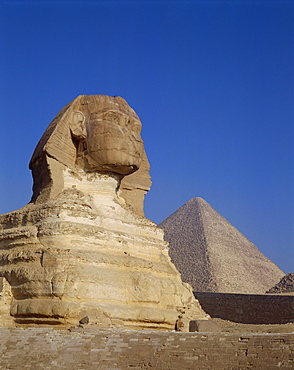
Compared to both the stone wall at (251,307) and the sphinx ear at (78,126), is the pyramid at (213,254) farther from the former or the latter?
the sphinx ear at (78,126)

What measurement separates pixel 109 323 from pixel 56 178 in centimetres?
263

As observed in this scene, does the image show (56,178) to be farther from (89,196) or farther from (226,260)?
(226,260)

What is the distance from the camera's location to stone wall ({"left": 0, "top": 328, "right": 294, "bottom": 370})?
616 cm

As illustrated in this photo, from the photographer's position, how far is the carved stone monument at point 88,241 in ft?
27.4

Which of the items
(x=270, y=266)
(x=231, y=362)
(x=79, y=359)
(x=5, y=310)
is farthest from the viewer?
(x=270, y=266)

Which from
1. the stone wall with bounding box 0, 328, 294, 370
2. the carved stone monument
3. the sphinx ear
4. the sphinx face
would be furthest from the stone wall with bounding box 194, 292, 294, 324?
the stone wall with bounding box 0, 328, 294, 370

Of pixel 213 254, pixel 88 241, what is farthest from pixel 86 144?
pixel 213 254

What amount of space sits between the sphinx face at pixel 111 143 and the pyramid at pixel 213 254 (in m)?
52.7

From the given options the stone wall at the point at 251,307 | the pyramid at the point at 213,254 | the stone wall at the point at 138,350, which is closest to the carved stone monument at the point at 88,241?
the stone wall at the point at 138,350

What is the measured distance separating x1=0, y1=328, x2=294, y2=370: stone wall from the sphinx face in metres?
3.16

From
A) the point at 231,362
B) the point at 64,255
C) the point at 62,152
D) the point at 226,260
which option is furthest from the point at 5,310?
the point at 226,260

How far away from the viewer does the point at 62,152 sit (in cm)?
1004

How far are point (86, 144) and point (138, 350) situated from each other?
433 centimetres

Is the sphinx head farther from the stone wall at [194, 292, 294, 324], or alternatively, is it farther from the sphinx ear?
the stone wall at [194, 292, 294, 324]
